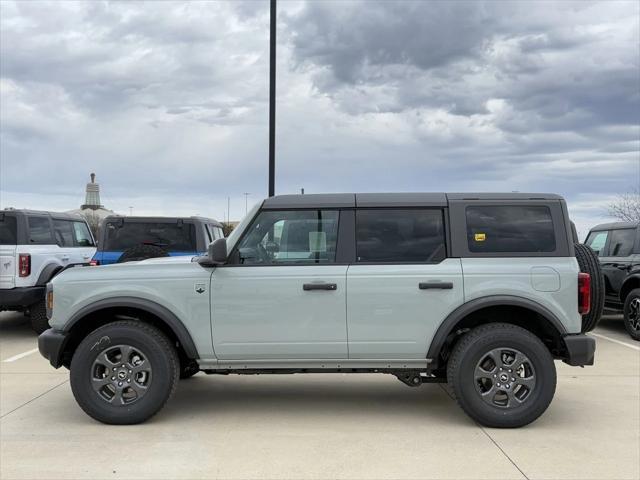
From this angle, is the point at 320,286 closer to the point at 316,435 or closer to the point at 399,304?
the point at 399,304

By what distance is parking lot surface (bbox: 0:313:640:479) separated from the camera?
4.11 meters


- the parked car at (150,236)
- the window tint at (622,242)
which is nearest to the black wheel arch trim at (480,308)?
the parked car at (150,236)

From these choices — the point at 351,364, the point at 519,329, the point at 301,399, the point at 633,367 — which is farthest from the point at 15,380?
the point at 633,367

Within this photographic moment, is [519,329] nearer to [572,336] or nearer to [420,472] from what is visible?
[572,336]

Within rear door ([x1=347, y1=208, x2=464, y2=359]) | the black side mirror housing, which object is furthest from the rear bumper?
rear door ([x1=347, y1=208, x2=464, y2=359])

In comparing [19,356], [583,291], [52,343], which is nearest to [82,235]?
[19,356]

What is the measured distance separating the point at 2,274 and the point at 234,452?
5951mm

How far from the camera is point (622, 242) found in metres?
10.1

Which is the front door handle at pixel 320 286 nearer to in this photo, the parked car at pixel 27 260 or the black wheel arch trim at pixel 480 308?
the black wheel arch trim at pixel 480 308

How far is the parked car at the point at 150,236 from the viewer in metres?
9.53

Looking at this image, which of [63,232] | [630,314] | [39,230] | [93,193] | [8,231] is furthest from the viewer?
[93,193]

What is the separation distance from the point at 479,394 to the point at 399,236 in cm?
139

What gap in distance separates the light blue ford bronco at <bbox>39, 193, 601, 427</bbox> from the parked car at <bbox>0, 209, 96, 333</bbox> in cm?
424

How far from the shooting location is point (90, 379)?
195 inches
